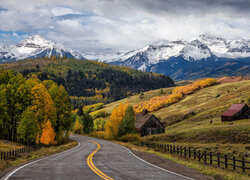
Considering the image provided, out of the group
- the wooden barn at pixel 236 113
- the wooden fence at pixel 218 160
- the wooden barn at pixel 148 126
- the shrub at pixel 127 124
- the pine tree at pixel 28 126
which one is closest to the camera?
the wooden fence at pixel 218 160

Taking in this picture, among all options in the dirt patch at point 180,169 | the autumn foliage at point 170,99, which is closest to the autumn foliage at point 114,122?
the dirt patch at point 180,169

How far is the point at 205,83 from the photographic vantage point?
17650 cm

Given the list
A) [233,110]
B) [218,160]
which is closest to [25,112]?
[218,160]

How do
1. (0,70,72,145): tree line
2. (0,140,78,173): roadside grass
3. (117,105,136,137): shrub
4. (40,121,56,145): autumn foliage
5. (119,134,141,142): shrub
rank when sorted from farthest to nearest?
(117,105,136,137): shrub → (119,134,141,142): shrub → (40,121,56,145): autumn foliage → (0,70,72,145): tree line → (0,140,78,173): roadside grass

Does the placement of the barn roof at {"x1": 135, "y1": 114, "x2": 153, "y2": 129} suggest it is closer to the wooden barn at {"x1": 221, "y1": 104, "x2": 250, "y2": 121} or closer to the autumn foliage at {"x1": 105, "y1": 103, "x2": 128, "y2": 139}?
the autumn foliage at {"x1": 105, "y1": 103, "x2": 128, "y2": 139}

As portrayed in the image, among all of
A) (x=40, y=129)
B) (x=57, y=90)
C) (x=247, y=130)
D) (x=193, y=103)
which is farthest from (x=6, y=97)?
(x=193, y=103)

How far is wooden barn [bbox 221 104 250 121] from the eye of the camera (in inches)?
2924

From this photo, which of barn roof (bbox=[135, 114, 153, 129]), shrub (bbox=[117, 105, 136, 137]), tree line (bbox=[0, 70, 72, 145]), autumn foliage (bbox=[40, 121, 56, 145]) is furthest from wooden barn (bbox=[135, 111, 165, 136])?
autumn foliage (bbox=[40, 121, 56, 145])

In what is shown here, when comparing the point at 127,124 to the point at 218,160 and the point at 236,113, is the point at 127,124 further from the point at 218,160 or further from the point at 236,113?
the point at 218,160

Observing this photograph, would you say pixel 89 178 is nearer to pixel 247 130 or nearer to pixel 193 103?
pixel 247 130

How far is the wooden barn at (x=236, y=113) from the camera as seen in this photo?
74.3m

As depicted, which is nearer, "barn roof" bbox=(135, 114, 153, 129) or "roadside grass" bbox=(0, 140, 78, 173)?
"roadside grass" bbox=(0, 140, 78, 173)

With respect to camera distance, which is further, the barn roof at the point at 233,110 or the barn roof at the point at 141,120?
the barn roof at the point at 141,120

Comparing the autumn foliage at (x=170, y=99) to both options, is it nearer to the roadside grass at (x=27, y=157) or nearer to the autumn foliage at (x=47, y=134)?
the autumn foliage at (x=47, y=134)
